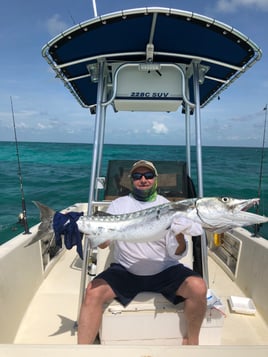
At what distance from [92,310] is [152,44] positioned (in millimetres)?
2828

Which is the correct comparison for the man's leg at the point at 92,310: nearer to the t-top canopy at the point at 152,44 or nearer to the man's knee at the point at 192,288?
the man's knee at the point at 192,288

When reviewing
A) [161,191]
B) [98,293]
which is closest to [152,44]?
[161,191]

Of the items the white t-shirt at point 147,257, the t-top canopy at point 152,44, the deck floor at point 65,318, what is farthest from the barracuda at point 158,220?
the t-top canopy at point 152,44

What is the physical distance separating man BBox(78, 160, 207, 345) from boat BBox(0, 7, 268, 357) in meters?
0.10

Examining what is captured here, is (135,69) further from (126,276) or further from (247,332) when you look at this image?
(247,332)

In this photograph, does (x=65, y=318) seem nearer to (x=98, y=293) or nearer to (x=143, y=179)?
(x=98, y=293)

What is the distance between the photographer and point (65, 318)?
348 centimetres

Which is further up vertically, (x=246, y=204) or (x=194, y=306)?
(x=246, y=204)

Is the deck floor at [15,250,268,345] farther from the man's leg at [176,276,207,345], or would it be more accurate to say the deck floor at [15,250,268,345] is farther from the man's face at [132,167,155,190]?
the man's face at [132,167,155,190]

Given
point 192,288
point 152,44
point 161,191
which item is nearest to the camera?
point 192,288

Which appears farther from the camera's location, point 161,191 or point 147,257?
point 161,191

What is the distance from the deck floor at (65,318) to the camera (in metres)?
3.11

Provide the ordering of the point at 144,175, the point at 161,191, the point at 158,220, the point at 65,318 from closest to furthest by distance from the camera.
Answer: the point at 158,220 < the point at 144,175 < the point at 65,318 < the point at 161,191

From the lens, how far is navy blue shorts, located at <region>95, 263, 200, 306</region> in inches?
103
